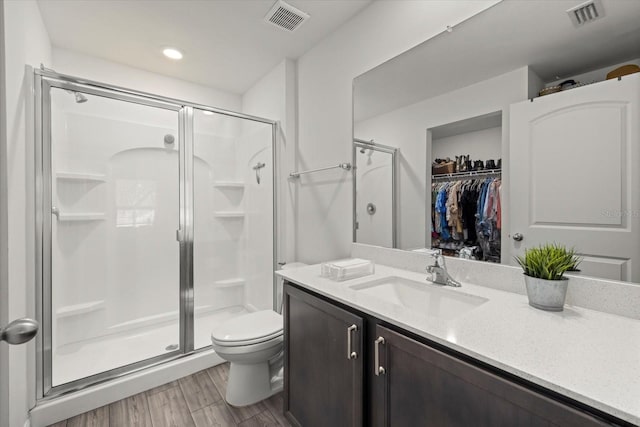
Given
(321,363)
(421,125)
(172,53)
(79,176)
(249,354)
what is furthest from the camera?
(172,53)

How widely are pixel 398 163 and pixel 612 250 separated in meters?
0.97

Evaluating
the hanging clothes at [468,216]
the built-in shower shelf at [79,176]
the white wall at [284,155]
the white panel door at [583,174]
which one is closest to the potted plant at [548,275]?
the white panel door at [583,174]

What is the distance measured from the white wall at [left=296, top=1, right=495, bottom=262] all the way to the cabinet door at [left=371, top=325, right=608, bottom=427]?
3.56 feet

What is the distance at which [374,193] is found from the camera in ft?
5.93

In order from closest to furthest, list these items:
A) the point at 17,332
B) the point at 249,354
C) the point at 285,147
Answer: the point at 17,332
the point at 249,354
the point at 285,147

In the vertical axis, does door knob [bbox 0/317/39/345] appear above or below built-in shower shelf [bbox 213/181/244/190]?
below

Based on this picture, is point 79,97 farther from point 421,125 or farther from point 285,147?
point 421,125

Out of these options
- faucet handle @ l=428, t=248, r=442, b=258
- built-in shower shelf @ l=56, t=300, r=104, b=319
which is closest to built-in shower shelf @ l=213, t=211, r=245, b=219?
built-in shower shelf @ l=56, t=300, r=104, b=319

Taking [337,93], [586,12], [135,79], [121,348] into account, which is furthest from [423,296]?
[135,79]

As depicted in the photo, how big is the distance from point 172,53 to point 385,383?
280 centimetres

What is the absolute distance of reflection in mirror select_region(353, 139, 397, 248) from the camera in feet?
5.60

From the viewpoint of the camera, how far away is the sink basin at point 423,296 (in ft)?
3.81

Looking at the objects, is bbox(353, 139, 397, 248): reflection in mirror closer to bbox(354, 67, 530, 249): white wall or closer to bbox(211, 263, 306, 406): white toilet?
bbox(354, 67, 530, 249): white wall

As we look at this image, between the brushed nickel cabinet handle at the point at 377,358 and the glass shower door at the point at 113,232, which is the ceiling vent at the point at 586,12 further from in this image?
the glass shower door at the point at 113,232
